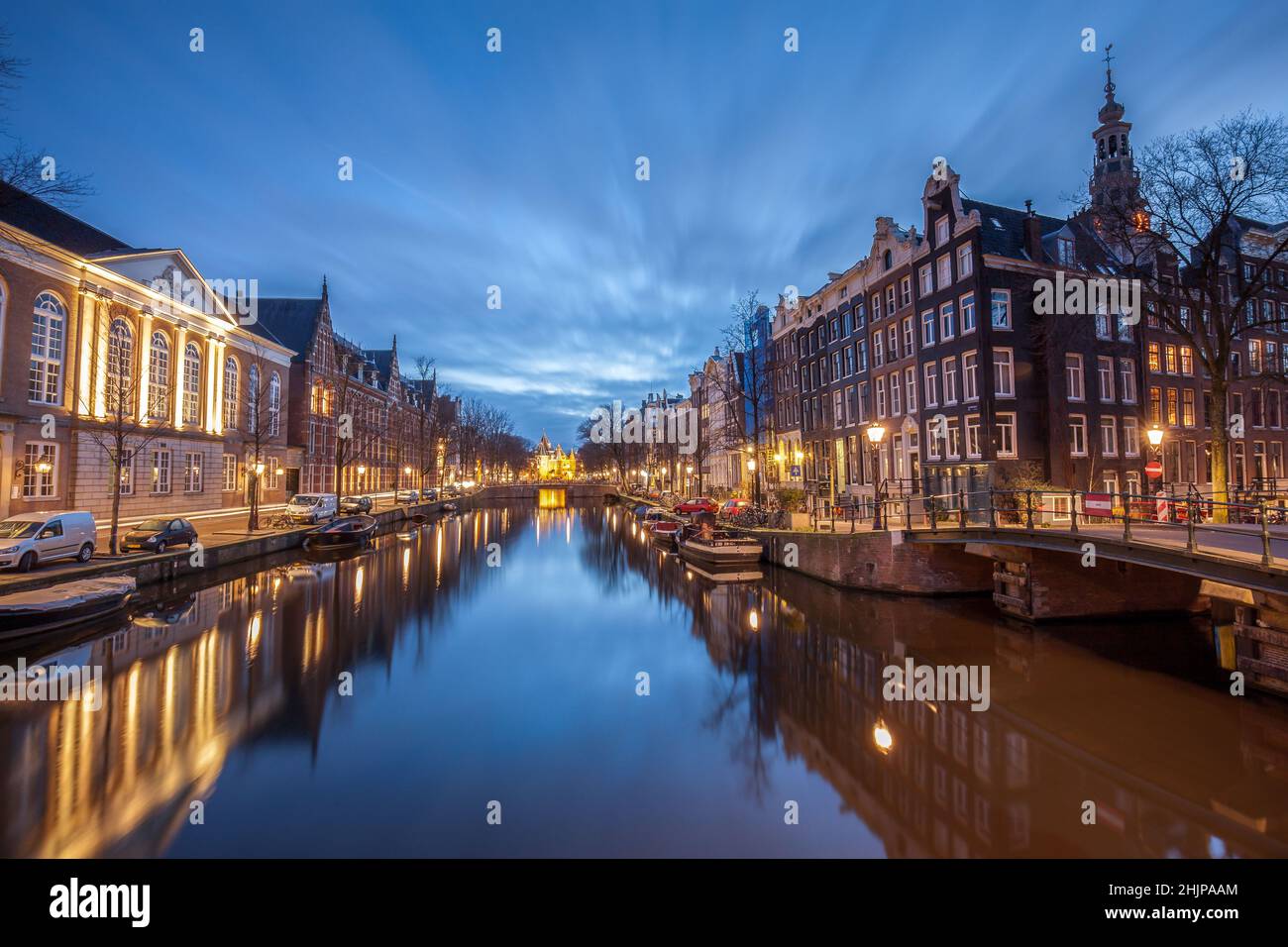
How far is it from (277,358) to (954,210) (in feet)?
172

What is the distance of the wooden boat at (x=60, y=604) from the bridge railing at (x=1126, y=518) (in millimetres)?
24119

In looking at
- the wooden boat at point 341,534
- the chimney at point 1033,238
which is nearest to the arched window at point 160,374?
the wooden boat at point 341,534

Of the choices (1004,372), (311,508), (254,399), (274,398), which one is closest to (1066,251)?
(1004,372)

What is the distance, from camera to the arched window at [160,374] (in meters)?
35.3

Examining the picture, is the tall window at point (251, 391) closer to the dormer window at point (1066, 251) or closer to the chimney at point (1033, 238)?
the chimney at point (1033, 238)

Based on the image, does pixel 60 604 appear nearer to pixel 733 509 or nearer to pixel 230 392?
pixel 733 509

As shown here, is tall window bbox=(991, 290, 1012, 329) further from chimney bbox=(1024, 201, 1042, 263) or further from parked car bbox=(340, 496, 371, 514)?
parked car bbox=(340, 496, 371, 514)

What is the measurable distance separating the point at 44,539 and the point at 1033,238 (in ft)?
138

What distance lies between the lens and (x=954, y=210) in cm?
2900

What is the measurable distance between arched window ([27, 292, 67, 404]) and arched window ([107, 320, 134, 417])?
1900 mm

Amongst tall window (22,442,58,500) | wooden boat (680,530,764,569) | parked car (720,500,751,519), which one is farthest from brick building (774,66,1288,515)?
tall window (22,442,58,500)

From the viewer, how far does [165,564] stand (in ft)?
73.6
